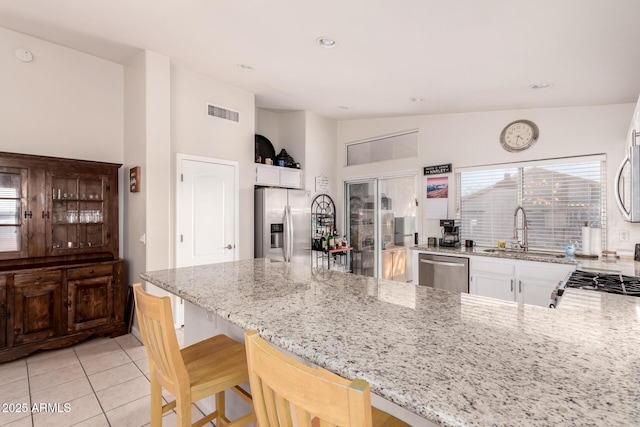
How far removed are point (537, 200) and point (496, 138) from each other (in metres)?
0.94

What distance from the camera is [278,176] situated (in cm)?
505

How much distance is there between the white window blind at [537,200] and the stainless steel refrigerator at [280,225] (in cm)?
240

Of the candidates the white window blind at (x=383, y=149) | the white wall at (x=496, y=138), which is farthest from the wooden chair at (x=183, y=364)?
the white window blind at (x=383, y=149)

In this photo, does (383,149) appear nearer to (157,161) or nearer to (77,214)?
(157,161)

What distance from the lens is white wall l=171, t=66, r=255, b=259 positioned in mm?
3912

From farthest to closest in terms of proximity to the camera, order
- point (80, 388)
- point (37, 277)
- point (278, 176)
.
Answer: point (278, 176) → point (37, 277) → point (80, 388)

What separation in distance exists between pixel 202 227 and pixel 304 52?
248 centimetres

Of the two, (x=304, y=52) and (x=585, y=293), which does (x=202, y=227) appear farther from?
(x=585, y=293)

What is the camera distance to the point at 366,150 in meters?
5.70

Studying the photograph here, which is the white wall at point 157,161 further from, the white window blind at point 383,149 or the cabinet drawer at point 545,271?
the cabinet drawer at point 545,271

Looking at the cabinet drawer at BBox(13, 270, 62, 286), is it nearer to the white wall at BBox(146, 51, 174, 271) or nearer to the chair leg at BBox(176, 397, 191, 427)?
the white wall at BBox(146, 51, 174, 271)

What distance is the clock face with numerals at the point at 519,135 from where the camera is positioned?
3.84m

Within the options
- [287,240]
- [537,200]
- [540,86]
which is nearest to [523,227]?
[537,200]

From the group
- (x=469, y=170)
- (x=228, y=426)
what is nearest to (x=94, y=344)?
(x=228, y=426)
